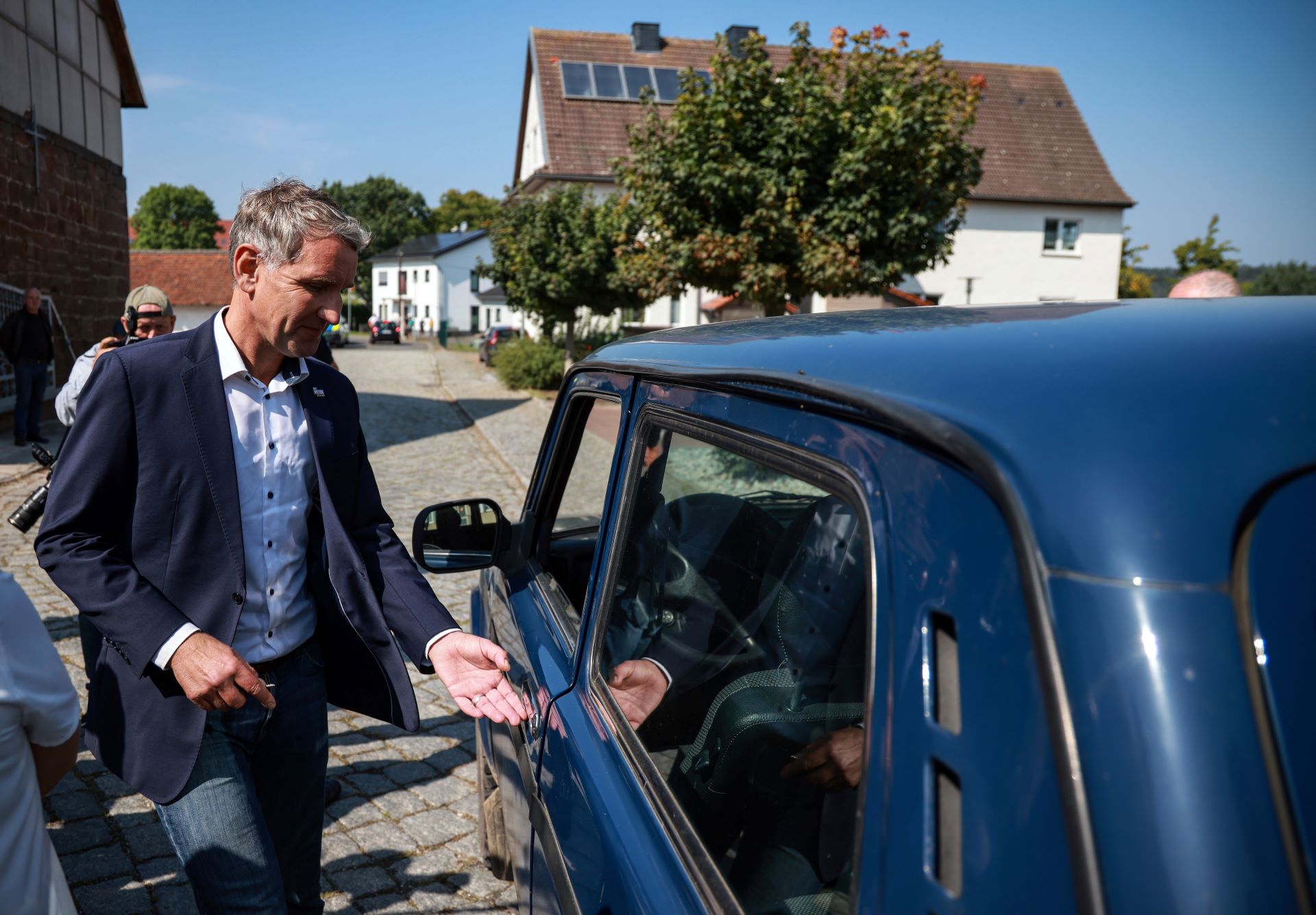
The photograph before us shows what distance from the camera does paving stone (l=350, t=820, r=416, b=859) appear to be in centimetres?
365

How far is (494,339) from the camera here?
135 ft

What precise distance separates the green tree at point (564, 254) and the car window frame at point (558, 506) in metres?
19.5

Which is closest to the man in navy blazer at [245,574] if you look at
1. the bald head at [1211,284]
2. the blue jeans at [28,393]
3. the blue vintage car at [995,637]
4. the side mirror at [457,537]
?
the side mirror at [457,537]

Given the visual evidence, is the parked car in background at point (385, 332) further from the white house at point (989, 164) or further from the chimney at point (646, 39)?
the chimney at point (646, 39)

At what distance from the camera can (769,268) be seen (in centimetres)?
1164

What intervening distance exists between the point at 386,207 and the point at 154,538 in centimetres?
10923

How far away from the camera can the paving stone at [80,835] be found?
360 cm

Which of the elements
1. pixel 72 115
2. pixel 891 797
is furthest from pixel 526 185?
pixel 891 797

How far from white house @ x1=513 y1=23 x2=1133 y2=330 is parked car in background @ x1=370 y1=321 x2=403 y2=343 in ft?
82.3

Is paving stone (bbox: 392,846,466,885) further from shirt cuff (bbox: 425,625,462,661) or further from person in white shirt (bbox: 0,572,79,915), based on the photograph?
person in white shirt (bbox: 0,572,79,915)

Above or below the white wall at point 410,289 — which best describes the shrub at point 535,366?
below

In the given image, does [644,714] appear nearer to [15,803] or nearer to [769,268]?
[15,803]

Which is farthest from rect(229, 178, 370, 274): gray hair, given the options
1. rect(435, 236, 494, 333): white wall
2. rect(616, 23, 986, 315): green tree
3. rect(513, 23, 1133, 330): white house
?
rect(435, 236, 494, 333): white wall

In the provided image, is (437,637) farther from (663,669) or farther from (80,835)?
(80,835)
